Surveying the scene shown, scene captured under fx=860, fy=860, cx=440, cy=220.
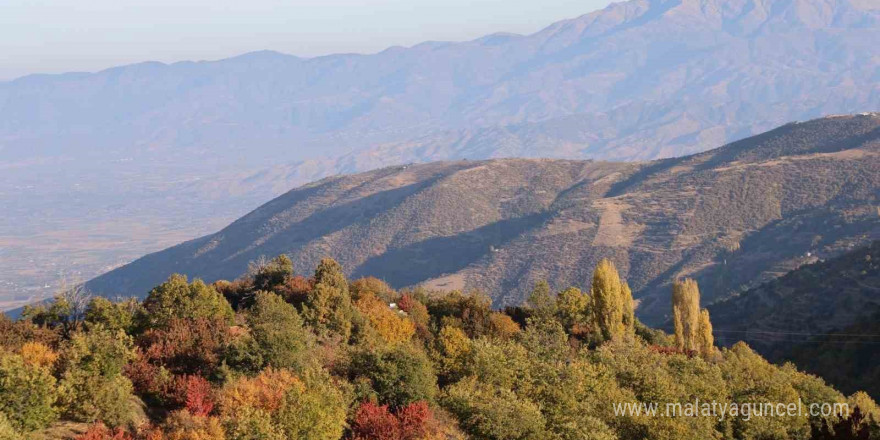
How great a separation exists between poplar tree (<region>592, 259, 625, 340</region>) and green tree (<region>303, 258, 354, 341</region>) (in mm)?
16851

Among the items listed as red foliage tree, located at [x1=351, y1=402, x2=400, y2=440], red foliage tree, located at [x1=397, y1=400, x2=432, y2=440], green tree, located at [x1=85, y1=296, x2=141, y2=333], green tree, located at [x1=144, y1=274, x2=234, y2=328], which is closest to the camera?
red foliage tree, located at [x1=351, y1=402, x2=400, y2=440]

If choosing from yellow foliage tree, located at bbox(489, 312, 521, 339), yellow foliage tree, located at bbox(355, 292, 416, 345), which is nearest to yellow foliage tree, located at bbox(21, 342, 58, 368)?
yellow foliage tree, located at bbox(355, 292, 416, 345)

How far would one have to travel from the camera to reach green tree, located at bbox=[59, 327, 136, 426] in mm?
28906

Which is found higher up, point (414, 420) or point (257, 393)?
point (257, 393)

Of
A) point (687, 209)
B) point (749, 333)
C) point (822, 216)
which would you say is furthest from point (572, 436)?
point (687, 209)

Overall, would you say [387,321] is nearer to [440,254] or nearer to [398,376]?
[398,376]

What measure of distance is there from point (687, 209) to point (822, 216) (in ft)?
82.3

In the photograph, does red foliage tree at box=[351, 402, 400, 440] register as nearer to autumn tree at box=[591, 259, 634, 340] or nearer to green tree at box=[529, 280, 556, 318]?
Result: autumn tree at box=[591, 259, 634, 340]

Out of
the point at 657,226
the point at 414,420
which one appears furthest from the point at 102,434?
the point at 657,226

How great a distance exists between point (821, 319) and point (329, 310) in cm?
5316

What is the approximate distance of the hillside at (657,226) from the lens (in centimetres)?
13238

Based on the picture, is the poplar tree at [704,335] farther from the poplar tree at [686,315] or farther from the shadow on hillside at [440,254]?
the shadow on hillside at [440,254]

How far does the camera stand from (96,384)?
1156 inches

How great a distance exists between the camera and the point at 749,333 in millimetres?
83188
